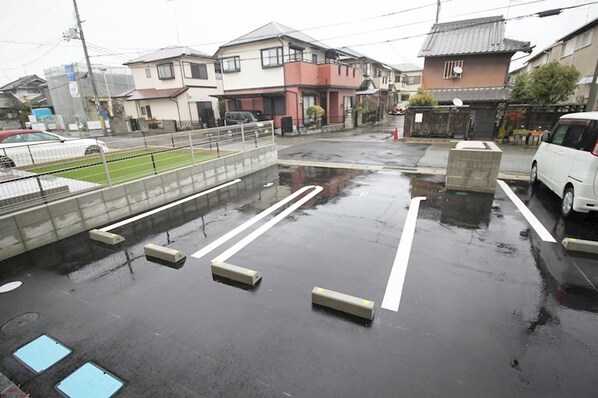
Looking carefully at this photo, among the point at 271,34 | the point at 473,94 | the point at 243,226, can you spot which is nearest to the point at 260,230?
the point at 243,226

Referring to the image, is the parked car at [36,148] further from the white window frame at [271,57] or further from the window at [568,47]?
the window at [568,47]

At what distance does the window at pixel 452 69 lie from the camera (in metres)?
20.0

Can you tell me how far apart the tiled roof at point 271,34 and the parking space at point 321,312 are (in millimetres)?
18554

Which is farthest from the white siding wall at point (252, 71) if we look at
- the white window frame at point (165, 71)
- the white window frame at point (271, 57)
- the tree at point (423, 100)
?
the tree at point (423, 100)

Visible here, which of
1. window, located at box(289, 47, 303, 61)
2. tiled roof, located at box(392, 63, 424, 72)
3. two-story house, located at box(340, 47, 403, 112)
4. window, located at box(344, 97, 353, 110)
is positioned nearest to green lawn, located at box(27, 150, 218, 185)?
window, located at box(289, 47, 303, 61)

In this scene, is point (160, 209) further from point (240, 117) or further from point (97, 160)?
point (240, 117)

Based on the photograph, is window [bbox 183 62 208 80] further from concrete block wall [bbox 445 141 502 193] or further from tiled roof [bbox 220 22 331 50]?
concrete block wall [bbox 445 141 502 193]

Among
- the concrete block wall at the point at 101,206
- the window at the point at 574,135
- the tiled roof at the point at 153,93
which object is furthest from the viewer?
the tiled roof at the point at 153,93

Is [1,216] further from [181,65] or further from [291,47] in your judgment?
[181,65]

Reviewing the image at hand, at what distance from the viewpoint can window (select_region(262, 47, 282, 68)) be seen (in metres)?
20.8

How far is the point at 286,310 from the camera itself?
3.66 m

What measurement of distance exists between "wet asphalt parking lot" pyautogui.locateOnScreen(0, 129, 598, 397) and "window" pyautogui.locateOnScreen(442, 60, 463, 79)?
1722 centimetres

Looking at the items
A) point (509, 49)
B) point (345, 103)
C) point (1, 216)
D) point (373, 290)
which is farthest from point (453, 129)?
point (1, 216)

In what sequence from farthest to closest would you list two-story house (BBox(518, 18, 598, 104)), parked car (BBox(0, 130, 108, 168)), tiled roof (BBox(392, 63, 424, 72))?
tiled roof (BBox(392, 63, 424, 72))
two-story house (BBox(518, 18, 598, 104))
parked car (BBox(0, 130, 108, 168))
